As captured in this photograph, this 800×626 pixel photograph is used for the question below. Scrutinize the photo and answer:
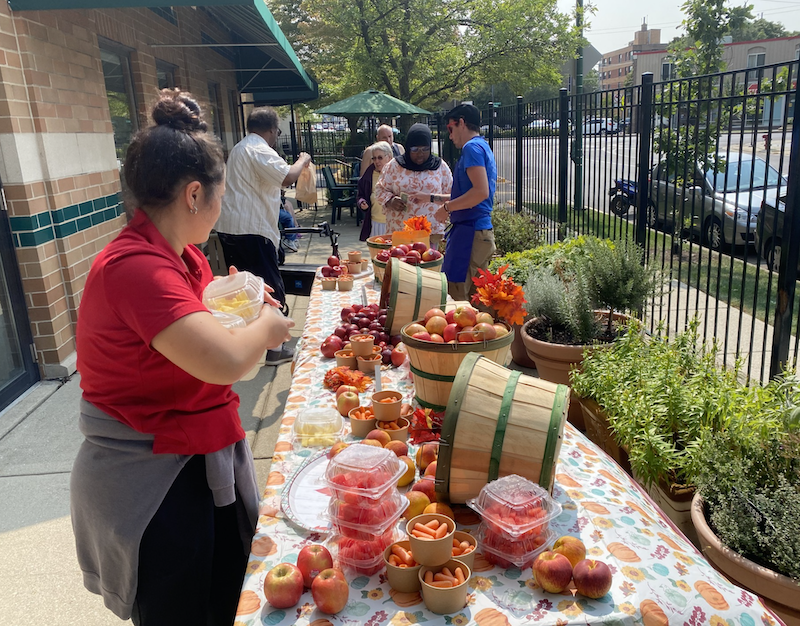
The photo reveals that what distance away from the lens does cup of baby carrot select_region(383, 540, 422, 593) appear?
4.77 ft

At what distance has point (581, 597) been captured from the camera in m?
1.44

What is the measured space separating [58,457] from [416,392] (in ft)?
8.83

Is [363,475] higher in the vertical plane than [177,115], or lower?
lower

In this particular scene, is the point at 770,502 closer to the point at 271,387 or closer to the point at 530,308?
the point at 530,308

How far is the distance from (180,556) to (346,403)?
830 mm

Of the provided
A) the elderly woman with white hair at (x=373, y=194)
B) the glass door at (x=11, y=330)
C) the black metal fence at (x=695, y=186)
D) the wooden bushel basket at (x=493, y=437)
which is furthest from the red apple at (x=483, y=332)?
the elderly woman with white hair at (x=373, y=194)

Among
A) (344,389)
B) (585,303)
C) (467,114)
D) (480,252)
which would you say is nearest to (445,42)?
(467,114)

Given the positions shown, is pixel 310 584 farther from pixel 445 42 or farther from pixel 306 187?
pixel 445 42

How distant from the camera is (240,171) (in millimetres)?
4965

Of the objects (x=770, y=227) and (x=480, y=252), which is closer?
(x=480, y=252)

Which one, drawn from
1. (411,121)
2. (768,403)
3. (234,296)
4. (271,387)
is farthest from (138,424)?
(411,121)

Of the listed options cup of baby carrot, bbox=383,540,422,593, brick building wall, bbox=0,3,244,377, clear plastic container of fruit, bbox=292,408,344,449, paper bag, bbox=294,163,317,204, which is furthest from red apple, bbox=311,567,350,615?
paper bag, bbox=294,163,317,204

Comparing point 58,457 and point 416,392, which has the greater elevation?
point 416,392

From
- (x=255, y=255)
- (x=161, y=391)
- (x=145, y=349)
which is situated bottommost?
(x=255, y=255)
